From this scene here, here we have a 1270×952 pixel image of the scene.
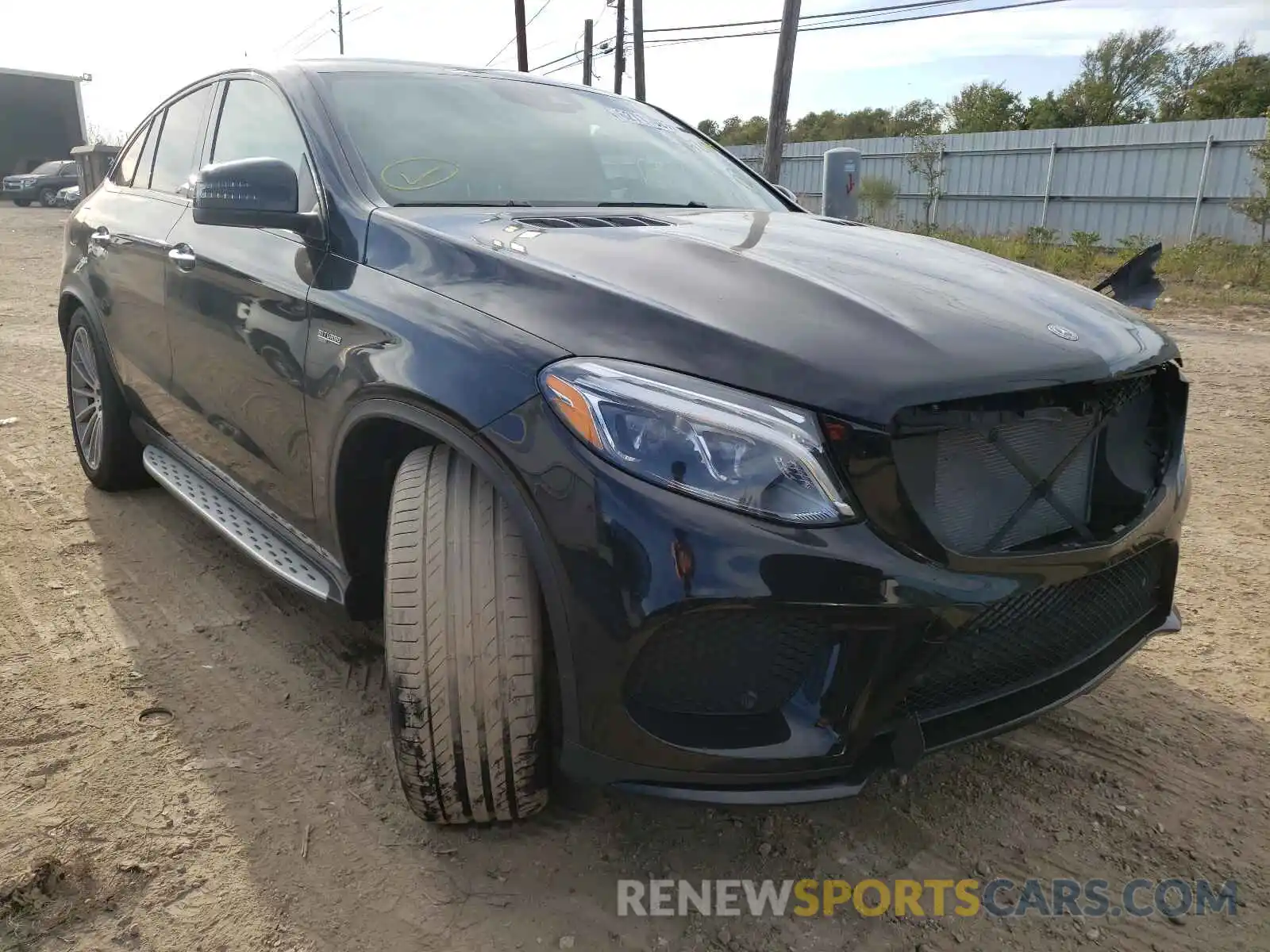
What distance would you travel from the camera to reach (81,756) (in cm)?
223

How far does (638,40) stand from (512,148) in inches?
978

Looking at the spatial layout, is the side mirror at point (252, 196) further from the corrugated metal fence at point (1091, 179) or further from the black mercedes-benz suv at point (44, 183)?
the black mercedes-benz suv at point (44, 183)

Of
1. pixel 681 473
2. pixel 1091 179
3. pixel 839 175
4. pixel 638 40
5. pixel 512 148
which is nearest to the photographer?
pixel 681 473

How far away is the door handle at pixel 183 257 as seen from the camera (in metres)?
2.80

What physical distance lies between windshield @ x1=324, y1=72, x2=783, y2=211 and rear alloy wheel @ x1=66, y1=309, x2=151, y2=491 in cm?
179

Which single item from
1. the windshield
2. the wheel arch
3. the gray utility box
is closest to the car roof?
the windshield

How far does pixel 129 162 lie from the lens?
3883mm

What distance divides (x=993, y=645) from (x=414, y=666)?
105 cm

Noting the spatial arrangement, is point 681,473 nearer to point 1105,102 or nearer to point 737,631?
point 737,631

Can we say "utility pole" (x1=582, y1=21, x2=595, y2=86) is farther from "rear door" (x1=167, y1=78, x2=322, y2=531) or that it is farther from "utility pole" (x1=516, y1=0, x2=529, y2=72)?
"rear door" (x1=167, y1=78, x2=322, y2=531)

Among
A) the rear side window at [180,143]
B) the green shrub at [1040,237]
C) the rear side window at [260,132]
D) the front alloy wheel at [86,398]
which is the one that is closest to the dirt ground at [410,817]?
the front alloy wheel at [86,398]

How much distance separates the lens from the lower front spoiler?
5.15 ft

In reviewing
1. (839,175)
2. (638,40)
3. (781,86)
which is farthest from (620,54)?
(839,175)

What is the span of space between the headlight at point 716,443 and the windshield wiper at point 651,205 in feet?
3.89
